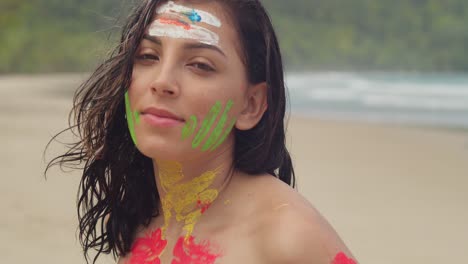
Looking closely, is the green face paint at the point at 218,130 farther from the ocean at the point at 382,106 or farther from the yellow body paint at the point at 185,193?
the ocean at the point at 382,106

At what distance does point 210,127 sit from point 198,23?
27cm

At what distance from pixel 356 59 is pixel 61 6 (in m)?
21.6

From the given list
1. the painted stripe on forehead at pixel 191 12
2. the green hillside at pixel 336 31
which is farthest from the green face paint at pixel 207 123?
the green hillside at pixel 336 31

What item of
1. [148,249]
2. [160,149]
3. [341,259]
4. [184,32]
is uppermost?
[184,32]

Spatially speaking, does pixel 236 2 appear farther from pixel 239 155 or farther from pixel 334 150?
pixel 334 150

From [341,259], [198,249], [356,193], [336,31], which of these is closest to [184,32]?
[198,249]

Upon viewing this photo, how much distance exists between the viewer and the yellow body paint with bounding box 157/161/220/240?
2111 millimetres

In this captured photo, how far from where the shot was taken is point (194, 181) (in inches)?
84.0

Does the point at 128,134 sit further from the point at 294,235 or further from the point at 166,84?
the point at 294,235

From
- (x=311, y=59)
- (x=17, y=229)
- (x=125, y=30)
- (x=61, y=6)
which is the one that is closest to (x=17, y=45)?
(x=61, y=6)

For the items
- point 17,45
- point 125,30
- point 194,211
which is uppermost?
point 125,30

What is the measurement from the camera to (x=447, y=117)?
1808 cm

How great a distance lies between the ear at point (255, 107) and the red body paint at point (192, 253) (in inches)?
12.9

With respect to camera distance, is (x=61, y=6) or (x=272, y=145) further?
(x=61, y=6)
